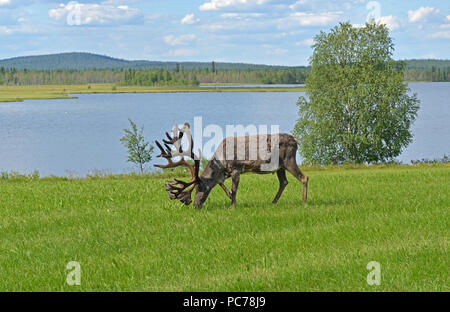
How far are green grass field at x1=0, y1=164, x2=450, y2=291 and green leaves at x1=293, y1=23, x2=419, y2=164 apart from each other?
34450 millimetres

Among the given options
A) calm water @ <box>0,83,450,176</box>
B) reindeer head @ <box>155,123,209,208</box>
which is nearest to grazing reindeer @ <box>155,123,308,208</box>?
reindeer head @ <box>155,123,209,208</box>

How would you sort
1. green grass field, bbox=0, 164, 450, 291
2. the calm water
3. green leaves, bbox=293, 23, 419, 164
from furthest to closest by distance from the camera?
1. the calm water
2. green leaves, bbox=293, 23, 419, 164
3. green grass field, bbox=0, 164, 450, 291

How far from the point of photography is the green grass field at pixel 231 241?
334 inches

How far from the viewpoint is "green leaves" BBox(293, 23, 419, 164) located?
51.3 meters

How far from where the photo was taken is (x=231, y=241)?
10906 mm

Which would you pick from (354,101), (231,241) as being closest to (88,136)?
(354,101)

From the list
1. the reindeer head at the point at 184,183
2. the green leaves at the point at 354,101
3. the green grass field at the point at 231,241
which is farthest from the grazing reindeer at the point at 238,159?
the green leaves at the point at 354,101

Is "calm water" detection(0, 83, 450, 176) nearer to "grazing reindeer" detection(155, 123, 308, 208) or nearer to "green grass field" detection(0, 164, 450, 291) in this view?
"green grass field" detection(0, 164, 450, 291)

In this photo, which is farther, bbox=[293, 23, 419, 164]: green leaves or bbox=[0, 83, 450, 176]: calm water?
bbox=[0, 83, 450, 176]: calm water

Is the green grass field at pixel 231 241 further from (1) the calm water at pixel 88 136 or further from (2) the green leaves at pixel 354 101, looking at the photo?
(2) the green leaves at pixel 354 101

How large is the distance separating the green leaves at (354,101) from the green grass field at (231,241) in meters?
34.5

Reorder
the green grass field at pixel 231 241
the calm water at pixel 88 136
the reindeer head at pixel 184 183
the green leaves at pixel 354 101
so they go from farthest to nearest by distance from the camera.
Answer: the calm water at pixel 88 136, the green leaves at pixel 354 101, the reindeer head at pixel 184 183, the green grass field at pixel 231 241

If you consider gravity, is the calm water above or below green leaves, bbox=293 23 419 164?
below
